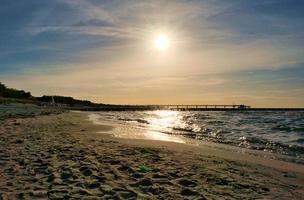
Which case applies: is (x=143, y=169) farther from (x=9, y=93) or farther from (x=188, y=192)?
(x=9, y=93)

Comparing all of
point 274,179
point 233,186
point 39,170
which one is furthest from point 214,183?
point 39,170

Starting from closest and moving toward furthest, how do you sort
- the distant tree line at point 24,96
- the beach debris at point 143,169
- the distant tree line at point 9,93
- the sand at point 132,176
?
the sand at point 132,176
the beach debris at point 143,169
the distant tree line at point 9,93
the distant tree line at point 24,96

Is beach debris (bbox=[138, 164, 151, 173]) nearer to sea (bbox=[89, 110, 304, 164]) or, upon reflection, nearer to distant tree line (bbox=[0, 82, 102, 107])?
sea (bbox=[89, 110, 304, 164])

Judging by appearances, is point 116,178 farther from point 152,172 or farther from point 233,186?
point 233,186

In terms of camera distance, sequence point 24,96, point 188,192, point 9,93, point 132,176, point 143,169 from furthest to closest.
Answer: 1. point 24,96
2. point 9,93
3. point 143,169
4. point 132,176
5. point 188,192

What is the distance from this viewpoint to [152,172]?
27.9ft

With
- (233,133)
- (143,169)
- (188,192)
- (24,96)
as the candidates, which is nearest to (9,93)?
(24,96)

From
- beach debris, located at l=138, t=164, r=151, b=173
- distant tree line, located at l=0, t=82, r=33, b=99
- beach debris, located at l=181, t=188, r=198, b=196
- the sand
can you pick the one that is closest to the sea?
the sand

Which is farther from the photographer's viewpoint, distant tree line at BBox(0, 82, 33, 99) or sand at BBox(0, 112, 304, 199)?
distant tree line at BBox(0, 82, 33, 99)

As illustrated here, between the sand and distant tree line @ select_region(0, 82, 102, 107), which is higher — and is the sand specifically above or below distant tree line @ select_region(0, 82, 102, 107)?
below

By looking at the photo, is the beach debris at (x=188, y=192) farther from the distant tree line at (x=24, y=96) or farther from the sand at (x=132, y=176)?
the distant tree line at (x=24, y=96)

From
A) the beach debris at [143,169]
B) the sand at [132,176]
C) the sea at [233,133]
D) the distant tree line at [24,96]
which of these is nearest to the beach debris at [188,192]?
the sand at [132,176]

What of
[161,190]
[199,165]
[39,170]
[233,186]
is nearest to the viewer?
[161,190]

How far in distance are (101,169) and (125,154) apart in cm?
262
